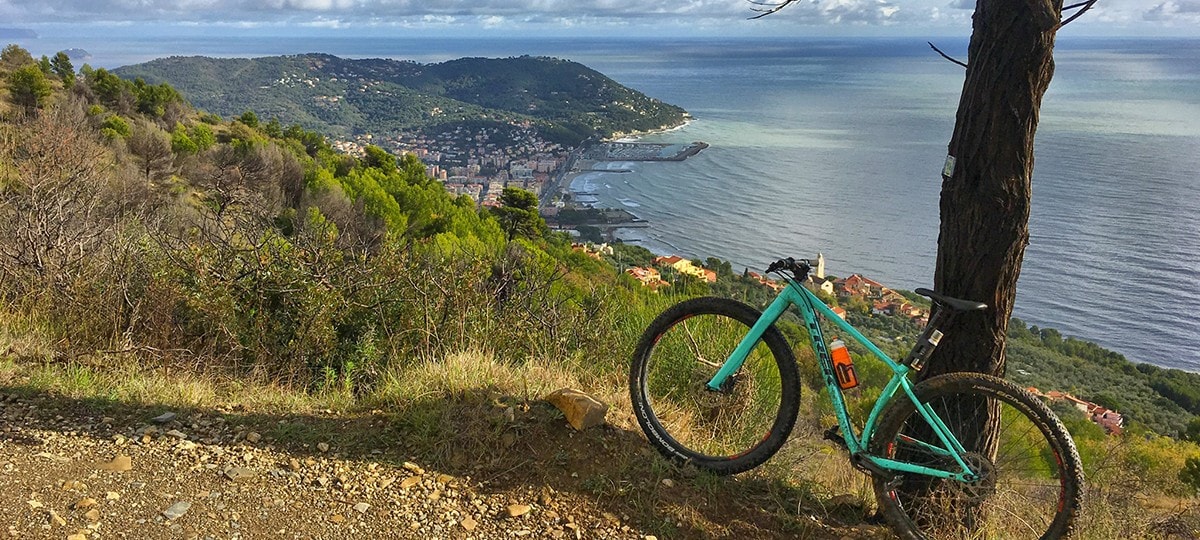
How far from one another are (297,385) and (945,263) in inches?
144

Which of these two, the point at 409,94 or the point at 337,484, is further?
the point at 409,94

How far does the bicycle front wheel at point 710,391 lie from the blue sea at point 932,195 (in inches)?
519

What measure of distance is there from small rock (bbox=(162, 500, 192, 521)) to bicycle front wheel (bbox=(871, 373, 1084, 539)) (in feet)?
8.18

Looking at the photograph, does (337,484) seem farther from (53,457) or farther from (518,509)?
(53,457)

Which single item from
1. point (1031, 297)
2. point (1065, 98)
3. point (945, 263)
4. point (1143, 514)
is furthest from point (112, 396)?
point (1065, 98)

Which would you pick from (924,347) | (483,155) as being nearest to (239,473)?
(924,347)

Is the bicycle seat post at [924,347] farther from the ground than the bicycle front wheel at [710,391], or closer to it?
farther from the ground

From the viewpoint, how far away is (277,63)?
262ft

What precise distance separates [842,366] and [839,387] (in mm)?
89

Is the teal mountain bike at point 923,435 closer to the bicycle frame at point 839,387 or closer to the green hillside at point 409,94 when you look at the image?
the bicycle frame at point 839,387

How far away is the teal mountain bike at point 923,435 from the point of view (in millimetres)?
2451

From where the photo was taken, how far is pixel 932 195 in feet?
90.0

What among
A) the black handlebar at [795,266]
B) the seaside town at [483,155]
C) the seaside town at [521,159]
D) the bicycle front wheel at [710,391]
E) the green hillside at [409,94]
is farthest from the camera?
the green hillside at [409,94]

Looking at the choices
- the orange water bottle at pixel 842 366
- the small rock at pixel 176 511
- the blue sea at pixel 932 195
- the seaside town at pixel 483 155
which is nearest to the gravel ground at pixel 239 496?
the small rock at pixel 176 511
